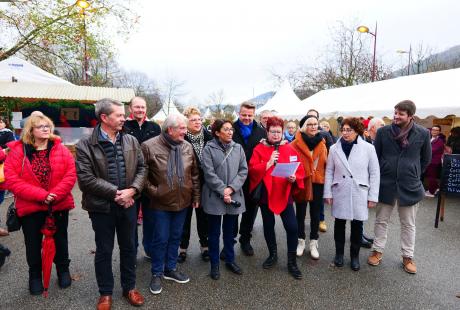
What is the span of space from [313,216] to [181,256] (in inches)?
76.8

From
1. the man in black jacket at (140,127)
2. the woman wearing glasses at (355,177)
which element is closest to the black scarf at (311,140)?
the woman wearing glasses at (355,177)

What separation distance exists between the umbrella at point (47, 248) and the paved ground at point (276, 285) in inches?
7.8

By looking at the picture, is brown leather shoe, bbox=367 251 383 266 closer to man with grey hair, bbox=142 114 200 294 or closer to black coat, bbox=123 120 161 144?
man with grey hair, bbox=142 114 200 294

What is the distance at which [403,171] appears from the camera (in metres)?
3.69

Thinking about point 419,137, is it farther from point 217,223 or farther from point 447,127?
point 447,127

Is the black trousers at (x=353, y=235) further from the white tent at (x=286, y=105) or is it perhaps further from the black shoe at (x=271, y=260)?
the white tent at (x=286, y=105)

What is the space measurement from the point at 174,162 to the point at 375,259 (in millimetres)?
2952

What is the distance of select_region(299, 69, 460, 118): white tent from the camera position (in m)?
7.36

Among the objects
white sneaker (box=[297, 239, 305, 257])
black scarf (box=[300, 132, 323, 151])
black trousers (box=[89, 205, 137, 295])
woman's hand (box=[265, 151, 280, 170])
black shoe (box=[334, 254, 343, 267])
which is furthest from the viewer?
white sneaker (box=[297, 239, 305, 257])

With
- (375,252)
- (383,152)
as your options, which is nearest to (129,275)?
(375,252)

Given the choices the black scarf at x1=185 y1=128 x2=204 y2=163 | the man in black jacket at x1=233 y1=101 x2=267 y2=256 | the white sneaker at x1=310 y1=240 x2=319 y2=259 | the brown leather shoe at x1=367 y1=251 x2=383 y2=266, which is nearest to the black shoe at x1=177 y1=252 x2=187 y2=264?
the man in black jacket at x1=233 y1=101 x2=267 y2=256

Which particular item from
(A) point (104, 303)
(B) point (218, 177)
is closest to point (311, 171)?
(B) point (218, 177)

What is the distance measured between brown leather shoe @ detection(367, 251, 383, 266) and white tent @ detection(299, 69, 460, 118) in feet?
16.2

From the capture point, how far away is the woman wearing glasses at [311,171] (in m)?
3.86
